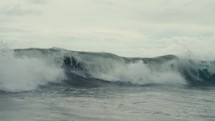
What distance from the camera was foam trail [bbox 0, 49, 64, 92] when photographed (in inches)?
620

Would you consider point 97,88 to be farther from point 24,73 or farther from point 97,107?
point 97,107

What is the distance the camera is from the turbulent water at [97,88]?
440 inches

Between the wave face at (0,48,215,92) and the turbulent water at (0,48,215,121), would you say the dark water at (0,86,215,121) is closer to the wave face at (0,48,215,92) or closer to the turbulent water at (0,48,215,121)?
the turbulent water at (0,48,215,121)

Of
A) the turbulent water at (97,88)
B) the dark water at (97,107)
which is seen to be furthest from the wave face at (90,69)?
the dark water at (97,107)

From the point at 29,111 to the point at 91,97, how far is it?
4.07 m

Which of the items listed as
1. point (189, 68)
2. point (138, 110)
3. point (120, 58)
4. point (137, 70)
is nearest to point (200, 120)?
point (138, 110)

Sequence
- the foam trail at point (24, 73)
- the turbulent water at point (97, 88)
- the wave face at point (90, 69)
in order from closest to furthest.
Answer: the turbulent water at point (97, 88)
the foam trail at point (24, 73)
the wave face at point (90, 69)

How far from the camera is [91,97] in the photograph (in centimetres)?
1460

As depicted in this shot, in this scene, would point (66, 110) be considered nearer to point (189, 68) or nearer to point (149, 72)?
point (149, 72)

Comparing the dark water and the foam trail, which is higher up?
the foam trail

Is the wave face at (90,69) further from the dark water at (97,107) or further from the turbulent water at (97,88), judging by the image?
the dark water at (97,107)

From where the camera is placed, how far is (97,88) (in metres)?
18.5

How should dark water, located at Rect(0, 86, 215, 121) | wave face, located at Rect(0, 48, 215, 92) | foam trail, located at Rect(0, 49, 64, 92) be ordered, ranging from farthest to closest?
wave face, located at Rect(0, 48, 215, 92) → foam trail, located at Rect(0, 49, 64, 92) → dark water, located at Rect(0, 86, 215, 121)

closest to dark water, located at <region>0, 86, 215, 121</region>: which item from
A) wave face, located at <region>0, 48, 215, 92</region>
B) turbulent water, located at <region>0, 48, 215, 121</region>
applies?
turbulent water, located at <region>0, 48, 215, 121</region>
